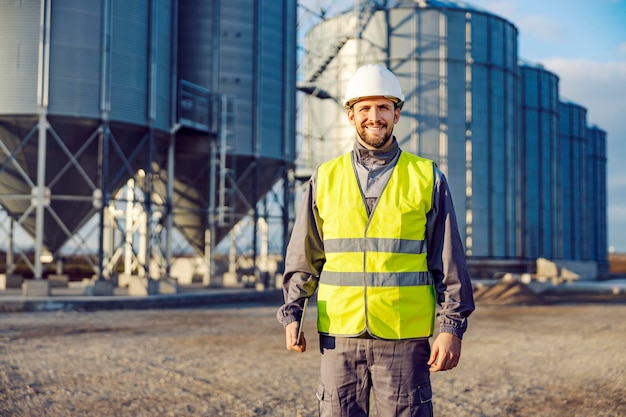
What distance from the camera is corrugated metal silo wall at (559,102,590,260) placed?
47031mm

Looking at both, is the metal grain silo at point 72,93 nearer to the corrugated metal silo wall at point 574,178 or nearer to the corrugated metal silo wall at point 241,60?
the corrugated metal silo wall at point 241,60

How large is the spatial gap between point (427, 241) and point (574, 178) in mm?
48301

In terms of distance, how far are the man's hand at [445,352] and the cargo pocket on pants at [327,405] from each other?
1.52 feet

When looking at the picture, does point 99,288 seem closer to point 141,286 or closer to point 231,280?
point 141,286

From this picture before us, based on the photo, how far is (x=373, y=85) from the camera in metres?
3.42

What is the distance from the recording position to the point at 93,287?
66.0 feet

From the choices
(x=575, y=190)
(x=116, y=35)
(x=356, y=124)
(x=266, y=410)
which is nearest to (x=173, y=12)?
(x=116, y=35)

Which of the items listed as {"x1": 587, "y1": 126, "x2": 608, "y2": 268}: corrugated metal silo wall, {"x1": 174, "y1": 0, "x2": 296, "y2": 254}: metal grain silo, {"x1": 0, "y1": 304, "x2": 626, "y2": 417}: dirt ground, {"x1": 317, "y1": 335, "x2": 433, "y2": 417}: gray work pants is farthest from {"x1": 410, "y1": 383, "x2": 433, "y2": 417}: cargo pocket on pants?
{"x1": 587, "y1": 126, "x2": 608, "y2": 268}: corrugated metal silo wall

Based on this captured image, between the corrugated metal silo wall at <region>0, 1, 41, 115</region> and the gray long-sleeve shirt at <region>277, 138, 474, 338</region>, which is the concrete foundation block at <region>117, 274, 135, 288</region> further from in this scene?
the gray long-sleeve shirt at <region>277, 138, 474, 338</region>

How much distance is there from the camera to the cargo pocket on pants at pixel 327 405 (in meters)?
3.16

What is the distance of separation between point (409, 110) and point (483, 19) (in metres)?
5.74

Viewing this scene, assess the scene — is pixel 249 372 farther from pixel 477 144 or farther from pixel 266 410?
pixel 477 144

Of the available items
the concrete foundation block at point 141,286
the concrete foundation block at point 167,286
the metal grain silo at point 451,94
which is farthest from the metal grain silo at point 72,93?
the metal grain silo at point 451,94

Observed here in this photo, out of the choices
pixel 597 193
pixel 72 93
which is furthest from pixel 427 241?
→ pixel 597 193
